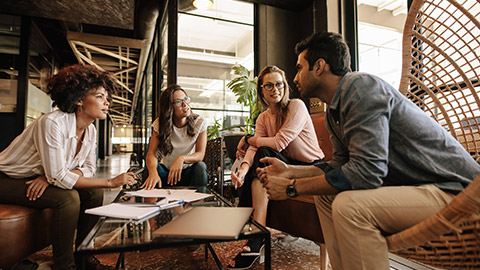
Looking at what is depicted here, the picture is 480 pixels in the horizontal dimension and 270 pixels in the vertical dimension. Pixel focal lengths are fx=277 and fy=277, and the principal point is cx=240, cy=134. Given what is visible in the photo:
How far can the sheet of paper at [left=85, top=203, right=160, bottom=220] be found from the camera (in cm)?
97

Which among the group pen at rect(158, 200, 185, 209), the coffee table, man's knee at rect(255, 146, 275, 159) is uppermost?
man's knee at rect(255, 146, 275, 159)

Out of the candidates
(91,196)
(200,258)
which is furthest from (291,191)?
(91,196)

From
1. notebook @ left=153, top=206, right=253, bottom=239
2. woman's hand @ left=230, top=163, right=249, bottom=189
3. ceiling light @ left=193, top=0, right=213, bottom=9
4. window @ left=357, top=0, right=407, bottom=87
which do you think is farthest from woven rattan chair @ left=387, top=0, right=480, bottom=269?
ceiling light @ left=193, top=0, right=213, bottom=9

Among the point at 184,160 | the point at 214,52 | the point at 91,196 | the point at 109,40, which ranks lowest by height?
the point at 91,196

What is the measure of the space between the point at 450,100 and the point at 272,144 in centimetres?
92

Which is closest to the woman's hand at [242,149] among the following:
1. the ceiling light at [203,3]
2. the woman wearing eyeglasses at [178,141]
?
the woman wearing eyeglasses at [178,141]

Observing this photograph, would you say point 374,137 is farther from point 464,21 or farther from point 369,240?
point 464,21

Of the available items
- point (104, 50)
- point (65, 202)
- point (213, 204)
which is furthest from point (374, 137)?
point (104, 50)

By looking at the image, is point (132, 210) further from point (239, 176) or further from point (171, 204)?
point (239, 176)

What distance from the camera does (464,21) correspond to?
1.15 metres

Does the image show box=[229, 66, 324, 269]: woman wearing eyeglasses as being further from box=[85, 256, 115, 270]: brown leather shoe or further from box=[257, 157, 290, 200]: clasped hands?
box=[85, 256, 115, 270]: brown leather shoe

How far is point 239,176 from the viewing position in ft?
5.55

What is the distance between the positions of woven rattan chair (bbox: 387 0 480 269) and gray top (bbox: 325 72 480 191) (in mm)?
176

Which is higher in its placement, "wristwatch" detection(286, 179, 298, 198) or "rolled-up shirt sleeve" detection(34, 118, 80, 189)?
"rolled-up shirt sleeve" detection(34, 118, 80, 189)
